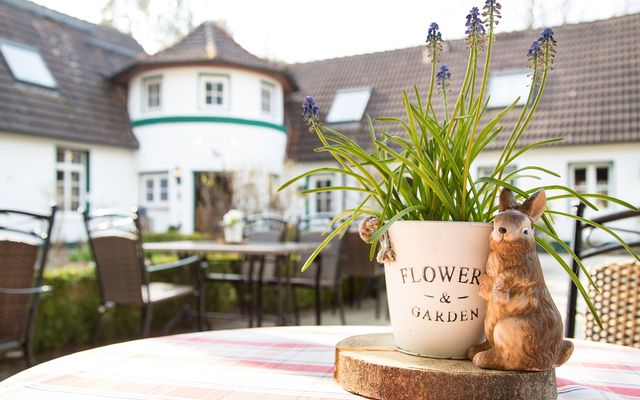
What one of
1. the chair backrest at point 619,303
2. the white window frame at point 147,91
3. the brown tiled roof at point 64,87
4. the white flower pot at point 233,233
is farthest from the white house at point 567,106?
the chair backrest at point 619,303

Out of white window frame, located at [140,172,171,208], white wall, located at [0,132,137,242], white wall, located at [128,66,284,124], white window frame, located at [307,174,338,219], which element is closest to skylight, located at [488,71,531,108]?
white window frame, located at [307,174,338,219]

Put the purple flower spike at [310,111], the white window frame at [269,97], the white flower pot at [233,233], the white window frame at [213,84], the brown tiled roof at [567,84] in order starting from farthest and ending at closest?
the white window frame at [269,97] < the white window frame at [213,84] < the brown tiled roof at [567,84] < the white flower pot at [233,233] < the purple flower spike at [310,111]

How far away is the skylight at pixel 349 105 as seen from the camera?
15891mm

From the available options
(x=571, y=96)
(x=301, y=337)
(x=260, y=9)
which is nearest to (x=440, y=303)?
(x=301, y=337)

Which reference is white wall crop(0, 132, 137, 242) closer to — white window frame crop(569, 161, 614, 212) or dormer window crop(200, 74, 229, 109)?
dormer window crop(200, 74, 229, 109)

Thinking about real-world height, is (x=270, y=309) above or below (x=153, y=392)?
below

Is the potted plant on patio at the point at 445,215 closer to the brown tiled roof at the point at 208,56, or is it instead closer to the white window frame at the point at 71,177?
the white window frame at the point at 71,177

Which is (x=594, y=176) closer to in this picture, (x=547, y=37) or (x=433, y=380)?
(x=547, y=37)

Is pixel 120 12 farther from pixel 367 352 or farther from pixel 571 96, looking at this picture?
pixel 367 352

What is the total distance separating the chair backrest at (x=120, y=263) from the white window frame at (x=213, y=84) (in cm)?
1057

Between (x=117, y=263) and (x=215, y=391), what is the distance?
3570mm

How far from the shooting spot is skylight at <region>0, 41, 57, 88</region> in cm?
1255

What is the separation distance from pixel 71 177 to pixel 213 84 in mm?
4122

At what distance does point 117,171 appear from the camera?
14.3m
